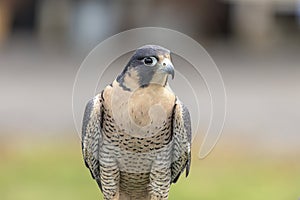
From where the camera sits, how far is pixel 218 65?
12227 millimetres

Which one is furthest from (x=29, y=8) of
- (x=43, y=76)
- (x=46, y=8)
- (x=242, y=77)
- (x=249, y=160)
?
(x=249, y=160)

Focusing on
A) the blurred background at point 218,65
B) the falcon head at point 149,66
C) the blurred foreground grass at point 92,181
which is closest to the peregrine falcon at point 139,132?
the falcon head at point 149,66

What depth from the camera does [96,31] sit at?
1422 centimetres

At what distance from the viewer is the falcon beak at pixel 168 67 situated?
1518mm

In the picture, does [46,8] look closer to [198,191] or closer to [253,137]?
[253,137]

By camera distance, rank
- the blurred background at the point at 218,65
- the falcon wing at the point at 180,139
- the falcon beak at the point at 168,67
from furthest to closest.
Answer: the blurred background at the point at 218,65
the falcon wing at the point at 180,139
the falcon beak at the point at 168,67

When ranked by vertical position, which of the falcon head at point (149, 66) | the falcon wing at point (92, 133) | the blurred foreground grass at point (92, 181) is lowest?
the blurred foreground grass at point (92, 181)

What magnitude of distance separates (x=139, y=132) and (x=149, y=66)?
177 mm

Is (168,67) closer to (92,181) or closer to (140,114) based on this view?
(140,114)

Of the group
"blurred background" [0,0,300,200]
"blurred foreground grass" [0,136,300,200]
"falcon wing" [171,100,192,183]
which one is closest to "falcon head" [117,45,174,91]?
"falcon wing" [171,100,192,183]

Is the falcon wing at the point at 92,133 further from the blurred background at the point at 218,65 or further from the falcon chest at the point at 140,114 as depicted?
→ the blurred background at the point at 218,65

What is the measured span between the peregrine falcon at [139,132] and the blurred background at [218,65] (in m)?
3.35

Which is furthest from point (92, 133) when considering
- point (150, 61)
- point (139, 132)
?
point (150, 61)

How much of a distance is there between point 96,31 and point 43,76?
3.16m
